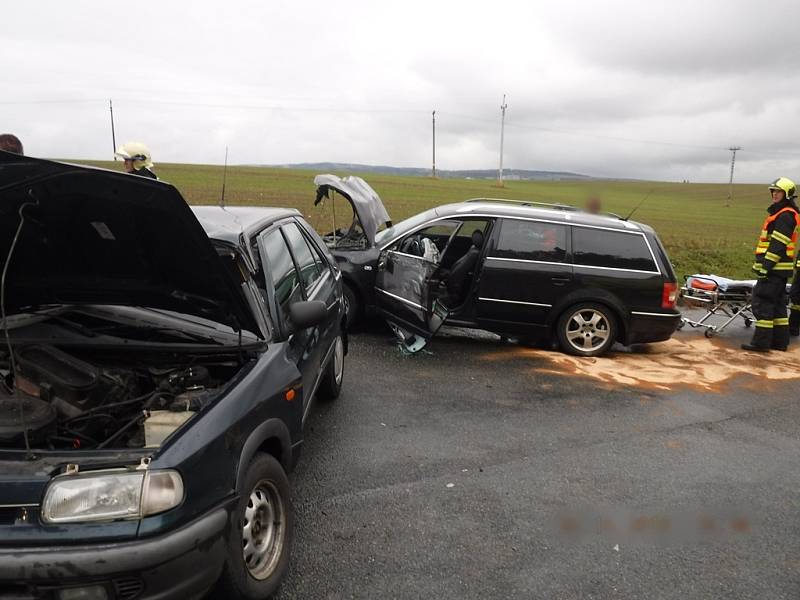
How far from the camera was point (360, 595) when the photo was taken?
2.78 metres

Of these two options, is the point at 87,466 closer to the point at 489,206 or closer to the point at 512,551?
the point at 512,551

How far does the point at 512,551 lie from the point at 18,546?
7.53ft

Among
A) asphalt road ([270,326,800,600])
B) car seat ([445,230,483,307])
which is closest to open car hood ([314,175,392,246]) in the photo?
car seat ([445,230,483,307])

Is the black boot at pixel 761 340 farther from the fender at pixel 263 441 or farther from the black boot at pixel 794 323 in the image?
the fender at pixel 263 441

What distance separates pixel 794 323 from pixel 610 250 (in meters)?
3.51

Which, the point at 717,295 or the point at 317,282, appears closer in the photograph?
the point at 317,282

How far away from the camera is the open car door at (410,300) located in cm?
638

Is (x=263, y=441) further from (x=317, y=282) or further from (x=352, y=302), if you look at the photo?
(x=352, y=302)

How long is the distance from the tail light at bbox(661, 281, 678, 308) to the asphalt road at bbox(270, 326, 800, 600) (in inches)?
42.1

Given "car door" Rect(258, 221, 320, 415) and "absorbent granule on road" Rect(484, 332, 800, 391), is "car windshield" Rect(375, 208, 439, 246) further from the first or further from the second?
"car door" Rect(258, 221, 320, 415)

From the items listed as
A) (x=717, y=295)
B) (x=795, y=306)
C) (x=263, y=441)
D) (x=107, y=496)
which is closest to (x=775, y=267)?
(x=717, y=295)

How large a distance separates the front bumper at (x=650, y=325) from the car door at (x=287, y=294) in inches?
169

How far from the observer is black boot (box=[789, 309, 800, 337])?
828 centimetres

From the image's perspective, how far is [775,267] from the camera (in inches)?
285
